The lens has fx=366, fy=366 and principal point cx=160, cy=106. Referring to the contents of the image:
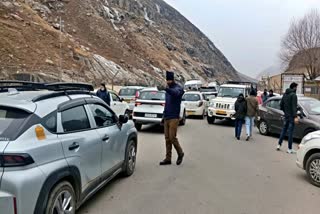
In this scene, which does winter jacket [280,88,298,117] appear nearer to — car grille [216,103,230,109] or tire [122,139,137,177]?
tire [122,139,137,177]

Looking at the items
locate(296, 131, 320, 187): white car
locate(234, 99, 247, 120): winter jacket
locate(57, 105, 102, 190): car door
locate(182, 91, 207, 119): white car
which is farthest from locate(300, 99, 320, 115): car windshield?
locate(57, 105, 102, 190): car door

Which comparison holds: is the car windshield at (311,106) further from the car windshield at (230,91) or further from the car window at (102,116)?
the car window at (102,116)

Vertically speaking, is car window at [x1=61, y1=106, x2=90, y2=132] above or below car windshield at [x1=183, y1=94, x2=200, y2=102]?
above

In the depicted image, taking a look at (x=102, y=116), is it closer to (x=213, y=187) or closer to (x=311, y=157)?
(x=213, y=187)

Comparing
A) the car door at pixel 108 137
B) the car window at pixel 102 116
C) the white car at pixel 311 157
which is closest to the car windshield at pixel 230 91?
the white car at pixel 311 157

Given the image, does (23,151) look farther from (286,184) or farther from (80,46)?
(80,46)

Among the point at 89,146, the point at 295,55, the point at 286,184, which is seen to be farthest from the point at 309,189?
the point at 295,55

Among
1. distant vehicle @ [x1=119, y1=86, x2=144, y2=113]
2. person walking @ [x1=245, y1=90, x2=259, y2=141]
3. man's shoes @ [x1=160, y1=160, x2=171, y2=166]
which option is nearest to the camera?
man's shoes @ [x1=160, y1=160, x2=171, y2=166]

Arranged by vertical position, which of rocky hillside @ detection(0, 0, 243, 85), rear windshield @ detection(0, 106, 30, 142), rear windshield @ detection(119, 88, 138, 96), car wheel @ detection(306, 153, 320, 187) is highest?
rocky hillside @ detection(0, 0, 243, 85)

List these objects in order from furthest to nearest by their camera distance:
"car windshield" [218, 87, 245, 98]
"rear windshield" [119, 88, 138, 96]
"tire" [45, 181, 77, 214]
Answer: "rear windshield" [119, 88, 138, 96] → "car windshield" [218, 87, 245, 98] → "tire" [45, 181, 77, 214]

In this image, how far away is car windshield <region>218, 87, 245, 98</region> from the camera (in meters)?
18.9

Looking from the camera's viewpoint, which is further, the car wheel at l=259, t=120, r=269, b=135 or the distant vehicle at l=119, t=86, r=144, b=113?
the distant vehicle at l=119, t=86, r=144, b=113

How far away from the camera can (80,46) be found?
47.6m

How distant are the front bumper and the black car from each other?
2.67 m
